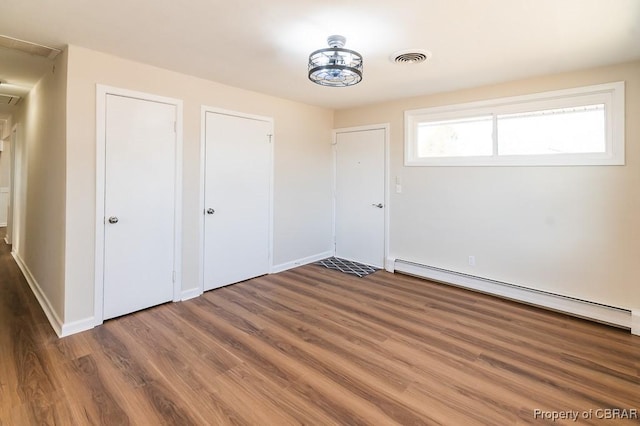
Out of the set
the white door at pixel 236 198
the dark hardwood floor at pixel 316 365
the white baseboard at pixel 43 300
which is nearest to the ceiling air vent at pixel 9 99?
the white baseboard at pixel 43 300

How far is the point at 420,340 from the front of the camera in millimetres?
2645

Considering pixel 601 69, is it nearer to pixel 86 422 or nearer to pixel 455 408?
pixel 455 408

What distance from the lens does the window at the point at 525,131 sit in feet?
9.87

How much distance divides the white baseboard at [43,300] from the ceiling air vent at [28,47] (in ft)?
7.54

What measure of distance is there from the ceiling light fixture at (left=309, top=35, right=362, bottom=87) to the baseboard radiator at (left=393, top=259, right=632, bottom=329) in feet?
9.09

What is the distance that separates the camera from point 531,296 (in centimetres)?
342

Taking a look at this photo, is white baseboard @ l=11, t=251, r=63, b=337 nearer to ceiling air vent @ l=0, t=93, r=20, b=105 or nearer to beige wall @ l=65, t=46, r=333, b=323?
beige wall @ l=65, t=46, r=333, b=323

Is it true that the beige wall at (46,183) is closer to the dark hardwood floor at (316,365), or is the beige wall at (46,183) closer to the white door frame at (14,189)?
the dark hardwood floor at (316,365)

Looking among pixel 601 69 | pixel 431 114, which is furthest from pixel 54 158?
pixel 601 69

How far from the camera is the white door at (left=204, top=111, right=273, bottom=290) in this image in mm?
3666

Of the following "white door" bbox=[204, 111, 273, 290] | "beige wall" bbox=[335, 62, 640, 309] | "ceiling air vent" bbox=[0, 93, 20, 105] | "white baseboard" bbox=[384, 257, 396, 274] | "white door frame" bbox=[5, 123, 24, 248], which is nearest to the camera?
"beige wall" bbox=[335, 62, 640, 309]

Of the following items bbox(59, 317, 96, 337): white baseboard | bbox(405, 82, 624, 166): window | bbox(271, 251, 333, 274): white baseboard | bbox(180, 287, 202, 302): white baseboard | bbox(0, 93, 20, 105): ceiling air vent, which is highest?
bbox(0, 93, 20, 105): ceiling air vent

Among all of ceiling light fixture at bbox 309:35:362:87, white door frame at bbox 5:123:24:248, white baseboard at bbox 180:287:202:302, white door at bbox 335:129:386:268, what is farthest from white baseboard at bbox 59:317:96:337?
white door at bbox 335:129:386:268

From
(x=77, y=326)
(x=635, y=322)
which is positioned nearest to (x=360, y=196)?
(x=635, y=322)
